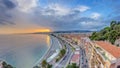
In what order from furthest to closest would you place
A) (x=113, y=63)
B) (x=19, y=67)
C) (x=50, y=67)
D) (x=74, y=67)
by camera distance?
(x=19, y=67) < (x=50, y=67) < (x=74, y=67) < (x=113, y=63)

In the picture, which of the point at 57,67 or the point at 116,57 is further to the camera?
the point at 57,67

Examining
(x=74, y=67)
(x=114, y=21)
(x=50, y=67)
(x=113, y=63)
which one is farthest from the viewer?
(x=114, y=21)

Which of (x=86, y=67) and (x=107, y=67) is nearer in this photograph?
(x=107, y=67)

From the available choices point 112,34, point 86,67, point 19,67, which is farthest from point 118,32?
point 19,67

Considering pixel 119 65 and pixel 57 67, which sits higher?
pixel 119 65

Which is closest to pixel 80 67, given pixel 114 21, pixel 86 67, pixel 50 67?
pixel 86 67

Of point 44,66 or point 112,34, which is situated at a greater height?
point 112,34

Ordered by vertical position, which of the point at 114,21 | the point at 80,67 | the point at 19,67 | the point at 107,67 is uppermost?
the point at 114,21

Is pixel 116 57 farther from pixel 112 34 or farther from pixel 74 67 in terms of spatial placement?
pixel 112 34

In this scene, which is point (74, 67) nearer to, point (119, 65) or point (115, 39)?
point (115, 39)
